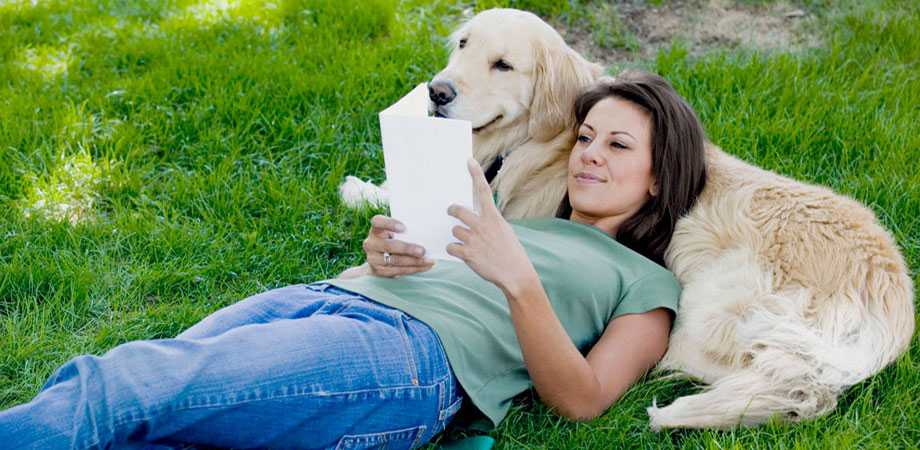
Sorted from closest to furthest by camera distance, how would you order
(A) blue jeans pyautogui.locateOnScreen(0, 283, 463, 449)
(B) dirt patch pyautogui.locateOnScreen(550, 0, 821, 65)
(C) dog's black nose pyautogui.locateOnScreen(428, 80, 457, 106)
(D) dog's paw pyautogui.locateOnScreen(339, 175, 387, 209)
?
(A) blue jeans pyautogui.locateOnScreen(0, 283, 463, 449)
(C) dog's black nose pyautogui.locateOnScreen(428, 80, 457, 106)
(D) dog's paw pyautogui.locateOnScreen(339, 175, 387, 209)
(B) dirt patch pyautogui.locateOnScreen(550, 0, 821, 65)

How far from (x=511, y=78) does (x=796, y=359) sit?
55.5 inches

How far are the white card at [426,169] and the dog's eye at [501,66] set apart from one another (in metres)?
0.99

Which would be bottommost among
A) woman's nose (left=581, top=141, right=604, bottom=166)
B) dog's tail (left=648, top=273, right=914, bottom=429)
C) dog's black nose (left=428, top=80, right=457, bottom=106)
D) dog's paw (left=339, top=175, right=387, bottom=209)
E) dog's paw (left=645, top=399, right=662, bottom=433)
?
dog's paw (left=339, top=175, right=387, bottom=209)

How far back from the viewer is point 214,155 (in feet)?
13.9

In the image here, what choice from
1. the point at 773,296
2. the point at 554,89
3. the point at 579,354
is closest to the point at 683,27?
the point at 554,89

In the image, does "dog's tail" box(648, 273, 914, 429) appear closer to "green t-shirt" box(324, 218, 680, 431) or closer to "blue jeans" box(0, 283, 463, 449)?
"green t-shirt" box(324, 218, 680, 431)

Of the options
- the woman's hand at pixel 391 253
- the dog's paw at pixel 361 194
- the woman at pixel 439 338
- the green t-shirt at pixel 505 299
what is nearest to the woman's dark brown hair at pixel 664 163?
the woman at pixel 439 338

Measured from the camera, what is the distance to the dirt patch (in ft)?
16.6

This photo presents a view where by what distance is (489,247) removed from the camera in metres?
2.21

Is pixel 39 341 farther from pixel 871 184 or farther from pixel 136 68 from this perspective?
pixel 871 184

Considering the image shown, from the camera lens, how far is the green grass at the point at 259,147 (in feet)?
9.73

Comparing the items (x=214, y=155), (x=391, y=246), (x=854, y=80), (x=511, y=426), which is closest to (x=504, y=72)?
(x=391, y=246)

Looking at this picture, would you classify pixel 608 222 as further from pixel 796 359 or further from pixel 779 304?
pixel 796 359

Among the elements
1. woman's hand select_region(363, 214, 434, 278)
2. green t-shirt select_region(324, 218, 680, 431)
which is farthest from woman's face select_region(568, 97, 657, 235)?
woman's hand select_region(363, 214, 434, 278)
